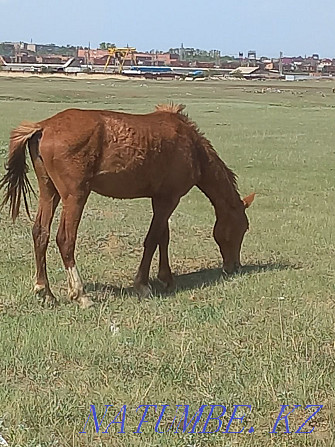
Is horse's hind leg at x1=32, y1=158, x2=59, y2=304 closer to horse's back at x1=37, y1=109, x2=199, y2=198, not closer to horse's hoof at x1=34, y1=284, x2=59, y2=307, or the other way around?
horse's hoof at x1=34, y1=284, x2=59, y2=307

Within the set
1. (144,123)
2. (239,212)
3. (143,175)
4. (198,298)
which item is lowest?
(198,298)

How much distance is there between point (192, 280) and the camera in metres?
8.79

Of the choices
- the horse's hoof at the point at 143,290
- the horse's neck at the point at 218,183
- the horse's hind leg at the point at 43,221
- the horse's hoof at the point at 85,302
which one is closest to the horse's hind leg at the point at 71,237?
the horse's hoof at the point at 85,302

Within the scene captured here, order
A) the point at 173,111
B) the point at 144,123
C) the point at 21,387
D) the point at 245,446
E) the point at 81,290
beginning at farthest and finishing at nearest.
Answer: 1. the point at 173,111
2. the point at 144,123
3. the point at 81,290
4. the point at 21,387
5. the point at 245,446

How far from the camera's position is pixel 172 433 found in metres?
4.36

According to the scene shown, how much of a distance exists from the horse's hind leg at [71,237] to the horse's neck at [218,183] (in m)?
1.77

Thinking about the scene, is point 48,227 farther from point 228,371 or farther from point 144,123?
point 228,371

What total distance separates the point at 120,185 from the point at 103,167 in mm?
322

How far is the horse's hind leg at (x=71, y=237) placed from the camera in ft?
24.7

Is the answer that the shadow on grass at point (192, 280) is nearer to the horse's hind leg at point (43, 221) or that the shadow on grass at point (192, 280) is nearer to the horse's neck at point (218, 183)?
the horse's hind leg at point (43, 221)

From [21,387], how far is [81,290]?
2517 millimetres

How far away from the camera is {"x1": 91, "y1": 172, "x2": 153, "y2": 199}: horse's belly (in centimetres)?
776

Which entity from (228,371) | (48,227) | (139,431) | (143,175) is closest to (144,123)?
(143,175)

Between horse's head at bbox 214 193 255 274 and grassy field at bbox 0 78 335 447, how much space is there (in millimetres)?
239
